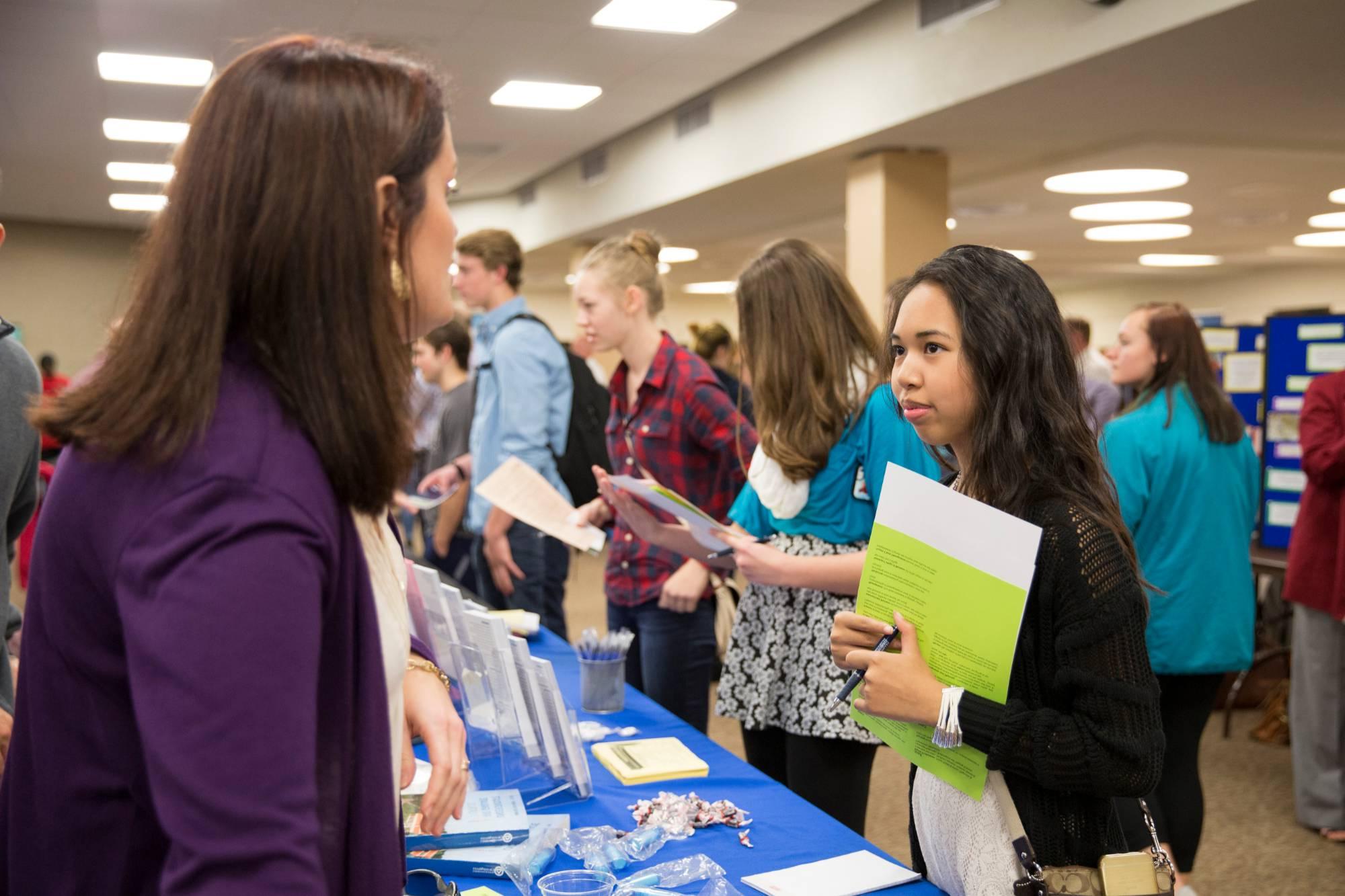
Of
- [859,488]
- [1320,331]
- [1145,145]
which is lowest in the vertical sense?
[859,488]

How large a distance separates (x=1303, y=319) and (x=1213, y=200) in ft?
16.5

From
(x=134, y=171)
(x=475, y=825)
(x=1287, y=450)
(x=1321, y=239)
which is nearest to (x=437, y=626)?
(x=475, y=825)

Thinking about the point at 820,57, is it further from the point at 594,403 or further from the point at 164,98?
the point at 164,98

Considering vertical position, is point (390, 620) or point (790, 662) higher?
point (390, 620)

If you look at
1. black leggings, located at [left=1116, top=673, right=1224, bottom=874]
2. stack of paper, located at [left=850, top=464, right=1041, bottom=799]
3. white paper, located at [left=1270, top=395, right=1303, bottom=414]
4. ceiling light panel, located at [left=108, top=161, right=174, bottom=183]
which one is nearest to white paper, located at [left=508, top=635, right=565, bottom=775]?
stack of paper, located at [left=850, top=464, right=1041, bottom=799]

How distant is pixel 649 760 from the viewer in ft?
5.78

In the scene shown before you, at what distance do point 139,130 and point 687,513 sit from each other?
8036 mm

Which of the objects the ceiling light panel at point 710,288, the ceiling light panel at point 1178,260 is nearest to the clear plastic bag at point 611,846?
the ceiling light panel at point 1178,260

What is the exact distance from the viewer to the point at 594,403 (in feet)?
12.6

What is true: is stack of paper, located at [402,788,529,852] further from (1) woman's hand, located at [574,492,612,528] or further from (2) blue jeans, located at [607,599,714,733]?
(1) woman's hand, located at [574,492,612,528]

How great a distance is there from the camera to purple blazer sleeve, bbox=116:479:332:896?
0.64 m

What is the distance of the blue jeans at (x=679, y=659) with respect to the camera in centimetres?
256

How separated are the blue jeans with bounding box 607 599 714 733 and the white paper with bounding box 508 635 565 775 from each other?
936 mm

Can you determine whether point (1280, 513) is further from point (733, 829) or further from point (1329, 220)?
point (1329, 220)
